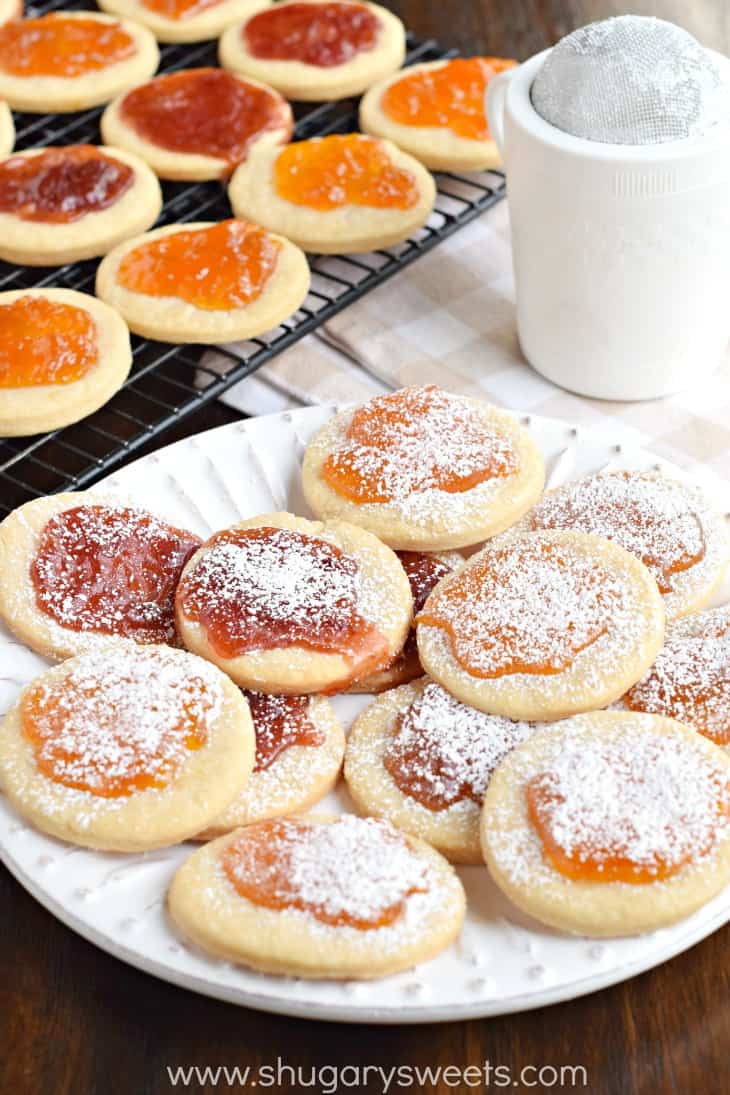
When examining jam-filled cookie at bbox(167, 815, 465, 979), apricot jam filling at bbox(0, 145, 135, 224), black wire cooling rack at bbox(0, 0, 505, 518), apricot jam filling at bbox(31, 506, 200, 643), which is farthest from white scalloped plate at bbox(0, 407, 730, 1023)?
apricot jam filling at bbox(0, 145, 135, 224)

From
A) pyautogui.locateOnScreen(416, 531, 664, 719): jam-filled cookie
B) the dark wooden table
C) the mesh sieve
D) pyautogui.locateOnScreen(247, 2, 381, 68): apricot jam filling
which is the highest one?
the mesh sieve

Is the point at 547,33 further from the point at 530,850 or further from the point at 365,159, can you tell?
the point at 530,850

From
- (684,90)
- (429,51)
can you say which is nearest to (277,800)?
(684,90)

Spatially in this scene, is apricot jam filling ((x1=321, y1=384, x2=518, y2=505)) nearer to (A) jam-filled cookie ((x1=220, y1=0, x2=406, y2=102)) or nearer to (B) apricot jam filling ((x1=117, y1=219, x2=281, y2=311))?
(B) apricot jam filling ((x1=117, y1=219, x2=281, y2=311))

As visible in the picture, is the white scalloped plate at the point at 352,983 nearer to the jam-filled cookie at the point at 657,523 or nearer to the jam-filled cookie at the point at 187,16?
the jam-filled cookie at the point at 657,523

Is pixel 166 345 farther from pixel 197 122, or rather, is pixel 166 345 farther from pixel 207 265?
pixel 197 122

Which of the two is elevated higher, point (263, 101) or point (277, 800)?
point (263, 101)

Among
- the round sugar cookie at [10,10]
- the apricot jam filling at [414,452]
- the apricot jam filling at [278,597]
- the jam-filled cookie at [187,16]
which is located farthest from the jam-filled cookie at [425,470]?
the round sugar cookie at [10,10]
